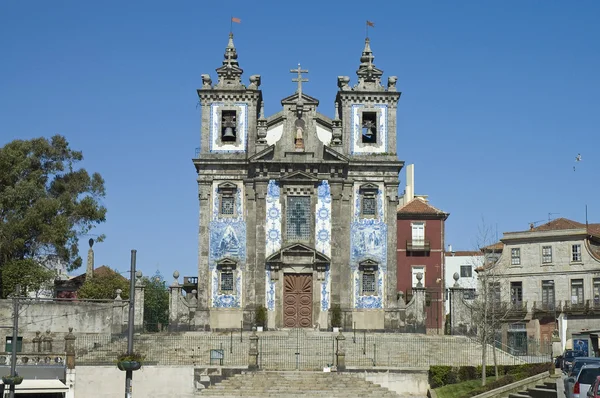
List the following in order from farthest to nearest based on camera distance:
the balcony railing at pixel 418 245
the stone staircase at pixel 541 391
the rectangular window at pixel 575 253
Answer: the balcony railing at pixel 418 245 → the rectangular window at pixel 575 253 → the stone staircase at pixel 541 391

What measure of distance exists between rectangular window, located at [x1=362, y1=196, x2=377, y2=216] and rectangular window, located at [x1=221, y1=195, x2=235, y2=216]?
7133 millimetres

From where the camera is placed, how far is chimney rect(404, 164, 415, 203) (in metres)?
80.9

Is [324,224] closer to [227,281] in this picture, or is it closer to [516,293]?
[227,281]

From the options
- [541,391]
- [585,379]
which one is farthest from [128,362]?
[541,391]

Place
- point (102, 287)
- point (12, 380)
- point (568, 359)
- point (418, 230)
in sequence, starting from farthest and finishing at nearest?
point (418, 230) → point (102, 287) → point (568, 359) → point (12, 380)

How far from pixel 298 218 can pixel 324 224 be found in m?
1.44

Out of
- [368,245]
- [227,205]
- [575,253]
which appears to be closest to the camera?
[368,245]

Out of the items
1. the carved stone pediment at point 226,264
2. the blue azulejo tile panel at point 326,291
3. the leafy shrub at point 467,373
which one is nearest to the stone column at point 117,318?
the carved stone pediment at point 226,264

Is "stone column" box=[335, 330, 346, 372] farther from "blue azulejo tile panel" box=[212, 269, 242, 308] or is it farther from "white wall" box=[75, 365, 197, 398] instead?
"blue azulejo tile panel" box=[212, 269, 242, 308]

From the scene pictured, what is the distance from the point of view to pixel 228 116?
56719mm

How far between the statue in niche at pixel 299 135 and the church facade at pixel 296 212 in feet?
0.18

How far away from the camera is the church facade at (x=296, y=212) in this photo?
5438cm

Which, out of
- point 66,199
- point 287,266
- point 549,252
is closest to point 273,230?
point 287,266

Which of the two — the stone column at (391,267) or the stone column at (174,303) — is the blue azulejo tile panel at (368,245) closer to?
the stone column at (391,267)
